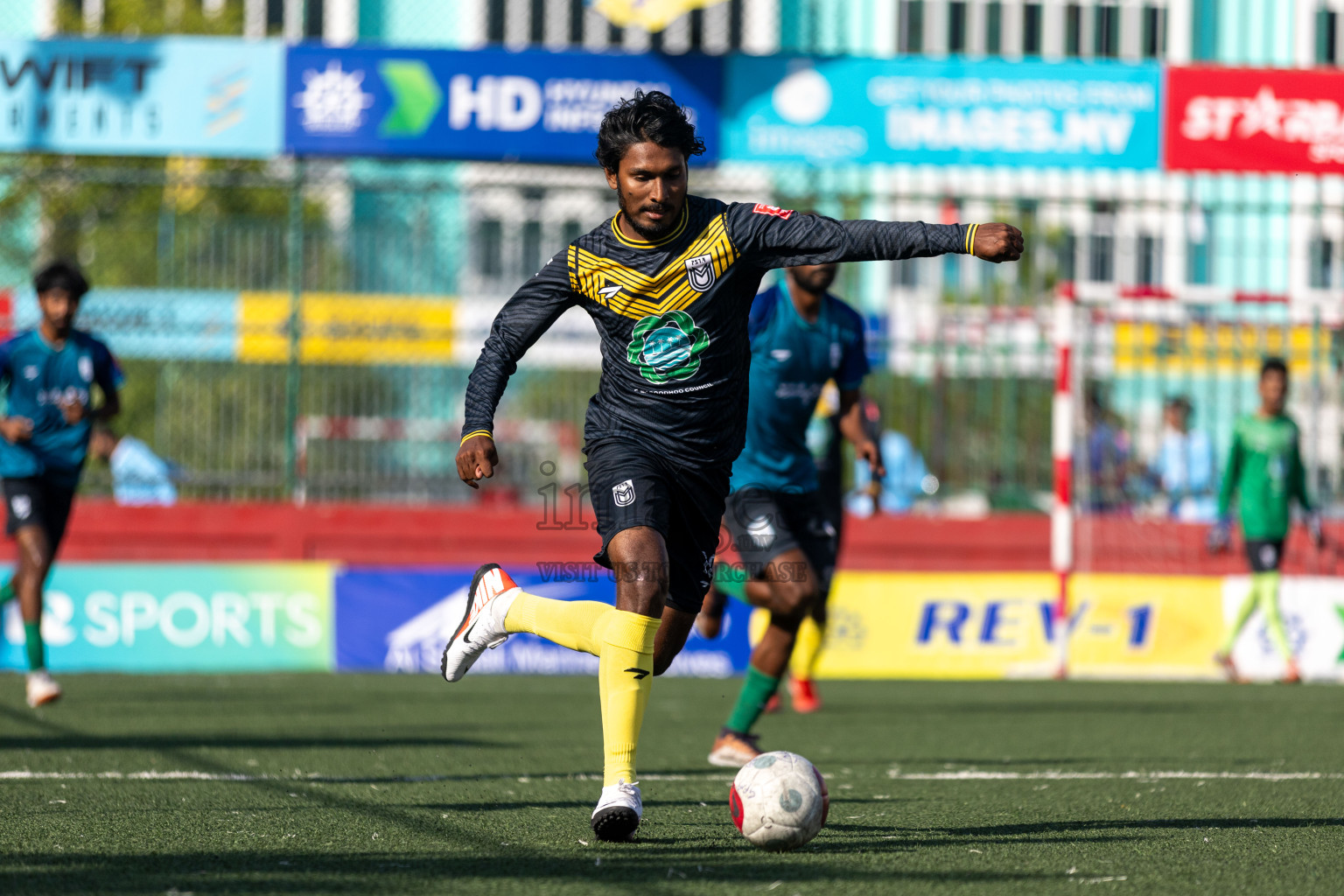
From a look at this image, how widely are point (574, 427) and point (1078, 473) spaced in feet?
13.7

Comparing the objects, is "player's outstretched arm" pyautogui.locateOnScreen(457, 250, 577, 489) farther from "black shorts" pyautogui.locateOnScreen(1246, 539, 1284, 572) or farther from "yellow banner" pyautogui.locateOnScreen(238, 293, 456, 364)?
"yellow banner" pyautogui.locateOnScreen(238, 293, 456, 364)

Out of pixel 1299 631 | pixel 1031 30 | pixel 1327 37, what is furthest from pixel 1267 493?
pixel 1031 30

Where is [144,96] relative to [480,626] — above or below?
above

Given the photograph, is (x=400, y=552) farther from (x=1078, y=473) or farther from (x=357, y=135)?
(x=1078, y=473)

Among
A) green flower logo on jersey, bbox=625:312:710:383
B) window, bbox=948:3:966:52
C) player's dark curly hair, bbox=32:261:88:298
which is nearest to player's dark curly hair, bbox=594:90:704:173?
green flower logo on jersey, bbox=625:312:710:383

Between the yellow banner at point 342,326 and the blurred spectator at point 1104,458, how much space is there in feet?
17.3

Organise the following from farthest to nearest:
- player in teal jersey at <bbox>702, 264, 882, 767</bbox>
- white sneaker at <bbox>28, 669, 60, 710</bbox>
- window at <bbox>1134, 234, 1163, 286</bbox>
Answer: window at <bbox>1134, 234, 1163, 286</bbox> → white sneaker at <bbox>28, 669, 60, 710</bbox> → player in teal jersey at <bbox>702, 264, 882, 767</bbox>

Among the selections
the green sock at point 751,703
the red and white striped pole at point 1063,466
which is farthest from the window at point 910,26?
the green sock at point 751,703

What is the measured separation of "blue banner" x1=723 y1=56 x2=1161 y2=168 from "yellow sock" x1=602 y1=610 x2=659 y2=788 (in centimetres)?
927

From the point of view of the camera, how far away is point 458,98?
44.6ft

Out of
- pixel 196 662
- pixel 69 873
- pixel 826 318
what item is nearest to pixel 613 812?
pixel 69 873

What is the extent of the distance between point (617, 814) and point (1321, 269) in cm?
1113

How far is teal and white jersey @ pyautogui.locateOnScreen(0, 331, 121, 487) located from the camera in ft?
29.8

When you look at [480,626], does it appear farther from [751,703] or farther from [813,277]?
[813,277]
